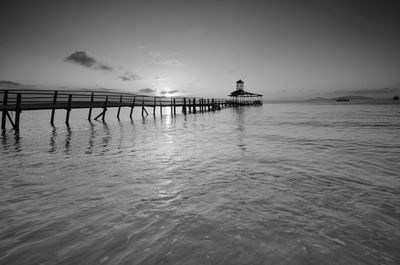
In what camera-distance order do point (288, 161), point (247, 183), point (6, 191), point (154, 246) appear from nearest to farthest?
1. point (154, 246)
2. point (6, 191)
3. point (247, 183)
4. point (288, 161)

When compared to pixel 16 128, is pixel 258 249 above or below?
below

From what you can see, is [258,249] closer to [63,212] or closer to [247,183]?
[247,183]

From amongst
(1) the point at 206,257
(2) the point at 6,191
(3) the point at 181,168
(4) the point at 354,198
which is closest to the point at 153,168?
(3) the point at 181,168

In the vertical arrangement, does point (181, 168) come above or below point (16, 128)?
below

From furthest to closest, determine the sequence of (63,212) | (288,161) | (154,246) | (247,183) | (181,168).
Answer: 1. (288,161)
2. (181,168)
3. (247,183)
4. (63,212)
5. (154,246)

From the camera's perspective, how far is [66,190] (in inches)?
144

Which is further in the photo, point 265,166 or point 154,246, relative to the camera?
point 265,166

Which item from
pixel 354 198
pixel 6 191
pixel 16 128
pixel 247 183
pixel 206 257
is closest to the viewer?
pixel 206 257

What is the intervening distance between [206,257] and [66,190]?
289cm

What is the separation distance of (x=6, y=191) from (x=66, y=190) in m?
1.00

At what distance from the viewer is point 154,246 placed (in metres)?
2.19

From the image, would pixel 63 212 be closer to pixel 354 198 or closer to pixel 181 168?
pixel 181 168

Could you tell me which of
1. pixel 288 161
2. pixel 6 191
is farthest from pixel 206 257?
pixel 288 161

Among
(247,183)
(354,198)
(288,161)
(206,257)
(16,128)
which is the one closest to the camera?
(206,257)
